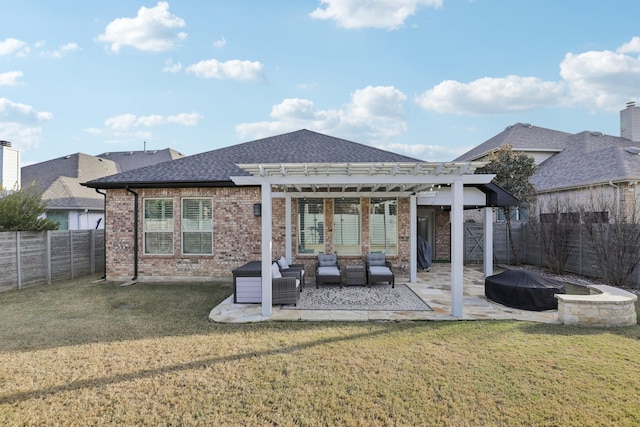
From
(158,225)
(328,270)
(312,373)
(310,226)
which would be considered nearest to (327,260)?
(328,270)

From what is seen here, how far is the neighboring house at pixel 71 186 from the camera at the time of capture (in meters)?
18.0

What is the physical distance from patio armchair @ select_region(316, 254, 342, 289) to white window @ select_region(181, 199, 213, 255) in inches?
142

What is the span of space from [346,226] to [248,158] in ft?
14.1

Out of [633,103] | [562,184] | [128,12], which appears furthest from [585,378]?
[633,103]

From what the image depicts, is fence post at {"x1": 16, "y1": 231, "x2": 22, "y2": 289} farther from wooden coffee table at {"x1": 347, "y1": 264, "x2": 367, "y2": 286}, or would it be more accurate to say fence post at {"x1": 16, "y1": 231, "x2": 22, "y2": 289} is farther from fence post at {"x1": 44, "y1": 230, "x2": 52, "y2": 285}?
wooden coffee table at {"x1": 347, "y1": 264, "x2": 367, "y2": 286}

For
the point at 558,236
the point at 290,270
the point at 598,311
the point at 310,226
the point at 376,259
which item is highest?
the point at 310,226

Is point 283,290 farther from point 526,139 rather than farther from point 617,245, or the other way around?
point 526,139

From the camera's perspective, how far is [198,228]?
1071 cm

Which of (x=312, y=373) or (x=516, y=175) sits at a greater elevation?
(x=516, y=175)

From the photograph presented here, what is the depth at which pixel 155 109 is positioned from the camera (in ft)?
49.7

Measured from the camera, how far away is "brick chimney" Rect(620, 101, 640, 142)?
21.7m

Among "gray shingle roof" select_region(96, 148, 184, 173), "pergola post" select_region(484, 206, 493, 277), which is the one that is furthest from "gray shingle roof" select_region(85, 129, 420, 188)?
"gray shingle roof" select_region(96, 148, 184, 173)

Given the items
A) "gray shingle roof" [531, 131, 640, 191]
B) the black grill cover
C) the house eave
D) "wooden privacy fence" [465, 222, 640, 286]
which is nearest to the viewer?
the black grill cover

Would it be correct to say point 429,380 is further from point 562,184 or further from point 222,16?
point 562,184
